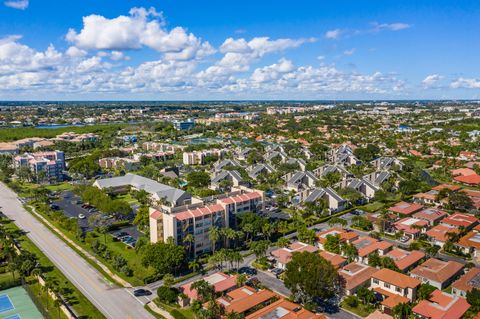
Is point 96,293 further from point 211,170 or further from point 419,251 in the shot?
point 211,170

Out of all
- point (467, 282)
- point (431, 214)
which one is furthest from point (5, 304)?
point (431, 214)

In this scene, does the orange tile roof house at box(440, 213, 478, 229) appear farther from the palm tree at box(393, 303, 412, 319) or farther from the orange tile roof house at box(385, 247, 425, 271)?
the palm tree at box(393, 303, 412, 319)

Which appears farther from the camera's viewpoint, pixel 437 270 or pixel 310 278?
pixel 437 270

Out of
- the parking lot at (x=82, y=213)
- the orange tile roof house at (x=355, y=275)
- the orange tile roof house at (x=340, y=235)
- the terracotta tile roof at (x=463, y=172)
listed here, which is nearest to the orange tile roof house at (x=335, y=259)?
the orange tile roof house at (x=355, y=275)

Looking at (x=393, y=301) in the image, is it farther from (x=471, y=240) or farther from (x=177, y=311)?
(x=471, y=240)

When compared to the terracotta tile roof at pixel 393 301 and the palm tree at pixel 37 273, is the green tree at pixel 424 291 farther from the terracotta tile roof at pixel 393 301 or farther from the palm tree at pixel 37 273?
the palm tree at pixel 37 273

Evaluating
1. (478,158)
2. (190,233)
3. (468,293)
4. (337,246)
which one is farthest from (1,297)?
(478,158)
